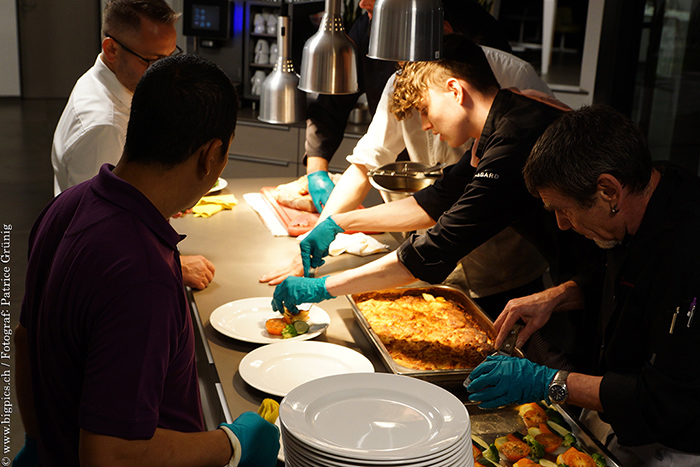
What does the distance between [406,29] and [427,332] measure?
85cm

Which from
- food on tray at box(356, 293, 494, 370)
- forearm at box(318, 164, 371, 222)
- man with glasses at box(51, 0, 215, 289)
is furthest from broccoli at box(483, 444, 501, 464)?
forearm at box(318, 164, 371, 222)

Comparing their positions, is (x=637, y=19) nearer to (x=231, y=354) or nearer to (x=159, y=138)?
(x=231, y=354)

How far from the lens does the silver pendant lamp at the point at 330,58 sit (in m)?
2.04

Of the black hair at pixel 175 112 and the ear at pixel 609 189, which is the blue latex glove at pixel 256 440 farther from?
the ear at pixel 609 189

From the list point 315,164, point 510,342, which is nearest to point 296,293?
point 510,342

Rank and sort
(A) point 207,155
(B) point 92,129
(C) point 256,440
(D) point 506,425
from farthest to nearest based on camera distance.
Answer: (B) point 92,129 → (D) point 506,425 → (C) point 256,440 → (A) point 207,155

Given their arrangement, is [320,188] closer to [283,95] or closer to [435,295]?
[283,95]

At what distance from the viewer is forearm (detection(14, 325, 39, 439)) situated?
4.15ft

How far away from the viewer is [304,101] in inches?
98.7

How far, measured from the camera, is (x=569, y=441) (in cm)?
138

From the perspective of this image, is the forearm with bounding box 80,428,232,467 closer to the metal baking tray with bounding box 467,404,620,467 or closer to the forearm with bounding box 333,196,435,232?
the metal baking tray with bounding box 467,404,620,467

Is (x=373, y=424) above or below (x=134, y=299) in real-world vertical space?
below

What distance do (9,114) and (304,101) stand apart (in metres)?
8.13

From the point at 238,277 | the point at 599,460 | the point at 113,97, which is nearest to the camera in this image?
the point at 599,460
